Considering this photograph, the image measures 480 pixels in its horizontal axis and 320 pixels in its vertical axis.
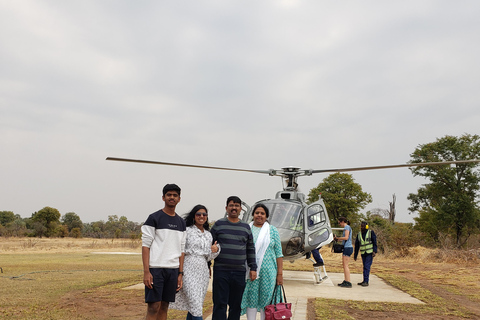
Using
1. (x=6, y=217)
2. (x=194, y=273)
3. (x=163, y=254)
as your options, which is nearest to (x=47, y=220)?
(x=6, y=217)

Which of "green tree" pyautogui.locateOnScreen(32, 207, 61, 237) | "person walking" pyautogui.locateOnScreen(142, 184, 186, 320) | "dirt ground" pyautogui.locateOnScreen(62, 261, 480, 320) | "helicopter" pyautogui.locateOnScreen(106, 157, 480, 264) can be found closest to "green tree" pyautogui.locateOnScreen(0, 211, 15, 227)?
"green tree" pyautogui.locateOnScreen(32, 207, 61, 237)

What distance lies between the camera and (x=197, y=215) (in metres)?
4.64

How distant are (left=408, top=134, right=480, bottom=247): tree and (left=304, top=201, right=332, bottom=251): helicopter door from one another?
2100 centimetres

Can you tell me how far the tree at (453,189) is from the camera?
90.3 feet

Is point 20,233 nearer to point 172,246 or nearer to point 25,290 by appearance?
point 25,290

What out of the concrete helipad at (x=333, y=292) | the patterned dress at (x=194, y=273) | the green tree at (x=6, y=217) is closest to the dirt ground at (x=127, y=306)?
the concrete helipad at (x=333, y=292)

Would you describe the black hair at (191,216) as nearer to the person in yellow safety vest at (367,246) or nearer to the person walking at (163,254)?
the person walking at (163,254)

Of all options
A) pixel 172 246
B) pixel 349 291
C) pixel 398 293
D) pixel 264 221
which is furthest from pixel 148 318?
pixel 398 293

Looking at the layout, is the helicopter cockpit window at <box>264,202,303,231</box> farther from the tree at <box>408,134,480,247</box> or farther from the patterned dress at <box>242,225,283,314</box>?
the tree at <box>408,134,480,247</box>

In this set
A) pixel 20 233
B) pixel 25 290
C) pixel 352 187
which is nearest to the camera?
pixel 25 290

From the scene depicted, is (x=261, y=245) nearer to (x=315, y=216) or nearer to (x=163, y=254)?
(x=163, y=254)

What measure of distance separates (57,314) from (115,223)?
82169 mm

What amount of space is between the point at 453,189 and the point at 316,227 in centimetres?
2365

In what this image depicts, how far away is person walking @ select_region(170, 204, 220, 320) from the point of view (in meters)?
4.44
